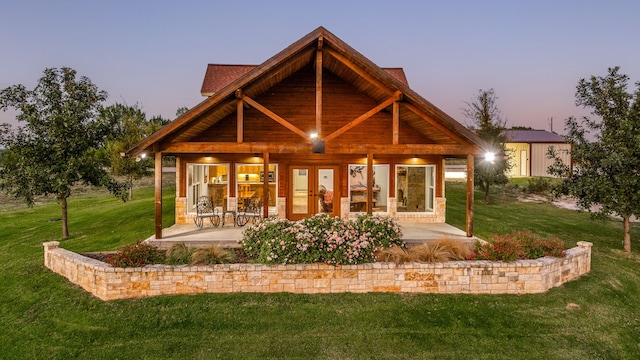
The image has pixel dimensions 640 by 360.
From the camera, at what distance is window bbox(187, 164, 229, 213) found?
11.6 metres

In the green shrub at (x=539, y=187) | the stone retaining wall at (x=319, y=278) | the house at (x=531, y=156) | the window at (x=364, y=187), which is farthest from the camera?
the house at (x=531, y=156)

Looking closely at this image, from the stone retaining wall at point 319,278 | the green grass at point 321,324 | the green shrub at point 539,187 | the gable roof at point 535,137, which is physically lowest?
the green grass at point 321,324

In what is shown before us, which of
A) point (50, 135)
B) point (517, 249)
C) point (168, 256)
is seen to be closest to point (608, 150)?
point (517, 249)

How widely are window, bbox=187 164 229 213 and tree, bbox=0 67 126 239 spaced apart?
121 inches

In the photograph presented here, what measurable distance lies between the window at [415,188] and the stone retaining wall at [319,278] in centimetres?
569

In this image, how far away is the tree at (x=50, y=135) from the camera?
32.7 ft

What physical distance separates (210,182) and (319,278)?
702 centimetres

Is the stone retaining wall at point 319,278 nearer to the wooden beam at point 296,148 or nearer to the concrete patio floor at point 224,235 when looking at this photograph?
the concrete patio floor at point 224,235

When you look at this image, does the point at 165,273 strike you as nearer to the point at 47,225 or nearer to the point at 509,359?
the point at 509,359

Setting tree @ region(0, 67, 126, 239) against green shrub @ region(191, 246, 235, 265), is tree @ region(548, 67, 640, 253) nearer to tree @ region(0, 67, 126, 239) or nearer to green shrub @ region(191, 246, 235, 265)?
green shrub @ region(191, 246, 235, 265)

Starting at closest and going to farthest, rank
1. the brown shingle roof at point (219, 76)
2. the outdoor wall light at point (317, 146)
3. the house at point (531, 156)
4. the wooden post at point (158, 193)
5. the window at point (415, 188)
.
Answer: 1. the outdoor wall light at point (317, 146)
2. the wooden post at point (158, 193)
3. the window at point (415, 188)
4. the brown shingle roof at point (219, 76)
5. the house at point (531, 156)

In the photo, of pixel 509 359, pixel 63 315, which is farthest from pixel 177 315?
pixel 509 359

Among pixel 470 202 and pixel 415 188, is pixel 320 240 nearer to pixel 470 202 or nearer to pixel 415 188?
pixel 470 202

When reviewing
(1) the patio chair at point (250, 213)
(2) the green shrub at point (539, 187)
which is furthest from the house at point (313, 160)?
(2) the green shrub at point (539, 187)
